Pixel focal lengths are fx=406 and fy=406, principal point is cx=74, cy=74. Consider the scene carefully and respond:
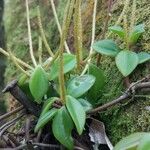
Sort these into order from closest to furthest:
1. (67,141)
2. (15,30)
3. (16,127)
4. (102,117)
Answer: (67,141) < (102,117) < (16,127) < (15,30)

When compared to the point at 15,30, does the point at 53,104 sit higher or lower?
higher

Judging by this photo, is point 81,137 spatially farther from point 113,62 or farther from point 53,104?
point 113,62

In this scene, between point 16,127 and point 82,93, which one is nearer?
point 82,93

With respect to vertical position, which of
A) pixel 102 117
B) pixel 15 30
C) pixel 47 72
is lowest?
pixel 15 30

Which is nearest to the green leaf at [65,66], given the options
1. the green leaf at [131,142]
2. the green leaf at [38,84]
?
the green leaf at [38,84]

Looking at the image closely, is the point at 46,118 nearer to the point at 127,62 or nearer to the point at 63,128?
the point at 63,128

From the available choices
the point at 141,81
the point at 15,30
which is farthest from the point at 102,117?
the point at 15,30

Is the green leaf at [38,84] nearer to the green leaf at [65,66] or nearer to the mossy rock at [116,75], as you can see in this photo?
the green leaf at [65,66]

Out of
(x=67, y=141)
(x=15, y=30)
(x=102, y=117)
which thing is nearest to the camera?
(x=67, y=141)
